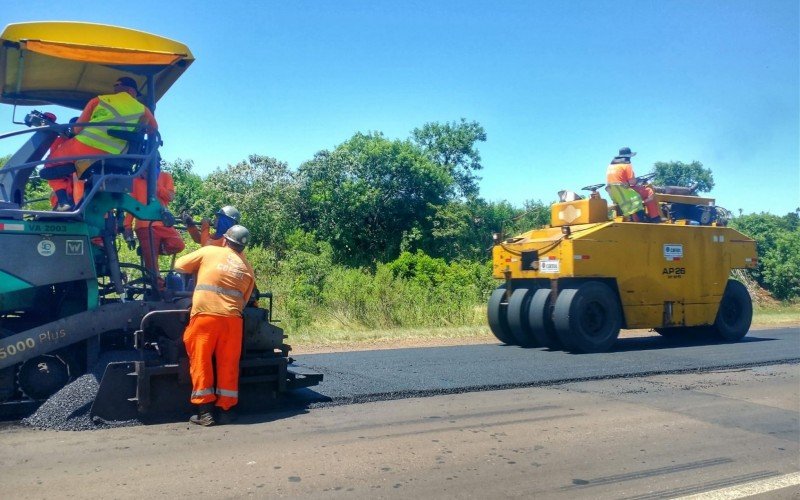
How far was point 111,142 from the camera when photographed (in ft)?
20.2

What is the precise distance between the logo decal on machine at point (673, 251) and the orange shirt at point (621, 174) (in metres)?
1.17

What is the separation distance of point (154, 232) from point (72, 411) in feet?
6.36

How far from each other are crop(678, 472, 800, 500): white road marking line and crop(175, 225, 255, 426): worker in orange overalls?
3.35 metres

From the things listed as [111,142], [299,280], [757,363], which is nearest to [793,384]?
[757,363]

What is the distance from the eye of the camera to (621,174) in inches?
458

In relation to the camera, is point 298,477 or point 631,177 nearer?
point 298,477

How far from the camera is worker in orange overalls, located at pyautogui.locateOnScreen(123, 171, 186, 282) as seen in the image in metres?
6.39

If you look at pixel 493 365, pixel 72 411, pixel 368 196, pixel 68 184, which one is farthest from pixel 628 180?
pixel 368 196

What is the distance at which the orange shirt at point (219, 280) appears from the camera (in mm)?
5695

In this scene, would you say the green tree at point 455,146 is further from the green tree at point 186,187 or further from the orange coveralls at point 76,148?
the orange coveralls at point 76,148

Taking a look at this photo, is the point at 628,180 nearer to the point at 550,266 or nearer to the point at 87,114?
the point at 550,266

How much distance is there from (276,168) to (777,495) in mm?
24582

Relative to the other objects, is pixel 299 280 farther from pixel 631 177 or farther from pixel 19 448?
pixel 19 448

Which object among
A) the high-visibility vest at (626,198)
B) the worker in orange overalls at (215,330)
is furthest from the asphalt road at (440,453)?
the high-visibility vest at (626,198)
